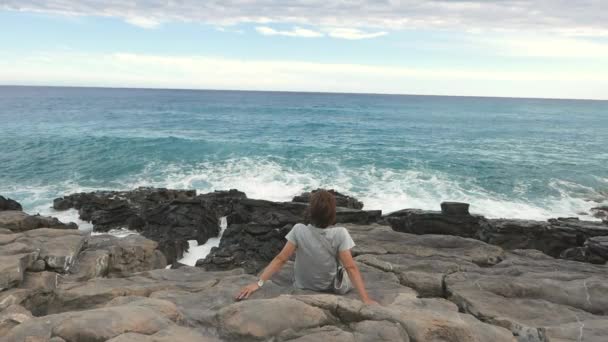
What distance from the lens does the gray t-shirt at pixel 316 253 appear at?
5438 mm

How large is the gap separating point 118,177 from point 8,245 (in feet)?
68.0

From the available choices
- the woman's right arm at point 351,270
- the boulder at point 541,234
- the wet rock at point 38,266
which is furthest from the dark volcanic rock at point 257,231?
the woman's right arm at point 351,270

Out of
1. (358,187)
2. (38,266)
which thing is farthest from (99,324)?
(358,187)

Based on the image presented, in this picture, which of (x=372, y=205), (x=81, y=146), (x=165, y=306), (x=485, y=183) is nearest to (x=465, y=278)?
(x=165, y=306)

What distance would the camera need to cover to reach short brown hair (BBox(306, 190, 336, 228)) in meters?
5.27

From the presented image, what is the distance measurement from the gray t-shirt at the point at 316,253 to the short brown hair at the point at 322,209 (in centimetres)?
11

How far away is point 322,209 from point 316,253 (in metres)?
0.67

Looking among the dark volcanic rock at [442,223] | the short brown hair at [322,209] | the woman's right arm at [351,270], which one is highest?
the short brown hair at [322,209]

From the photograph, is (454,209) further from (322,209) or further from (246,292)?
(246,292)

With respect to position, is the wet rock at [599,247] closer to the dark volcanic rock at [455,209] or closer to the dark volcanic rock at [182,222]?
the dark volcanic rock at [455,209]

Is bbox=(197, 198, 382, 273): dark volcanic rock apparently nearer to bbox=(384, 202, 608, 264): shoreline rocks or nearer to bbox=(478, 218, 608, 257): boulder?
bbox=(384, 202, 608, 264): shoreline rocks

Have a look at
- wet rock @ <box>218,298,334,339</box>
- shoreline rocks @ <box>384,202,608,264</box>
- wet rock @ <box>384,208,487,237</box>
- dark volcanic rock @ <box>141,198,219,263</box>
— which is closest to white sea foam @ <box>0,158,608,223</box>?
dark volcanic rock @ <box>141,198,219,263</box>

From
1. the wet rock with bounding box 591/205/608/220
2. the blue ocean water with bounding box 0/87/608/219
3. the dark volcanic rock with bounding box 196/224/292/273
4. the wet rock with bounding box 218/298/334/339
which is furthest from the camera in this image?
the blue ocean water with bounding box 0/87/608/219

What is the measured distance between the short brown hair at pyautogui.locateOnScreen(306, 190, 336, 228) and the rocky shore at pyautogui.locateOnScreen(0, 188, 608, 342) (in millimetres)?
911
